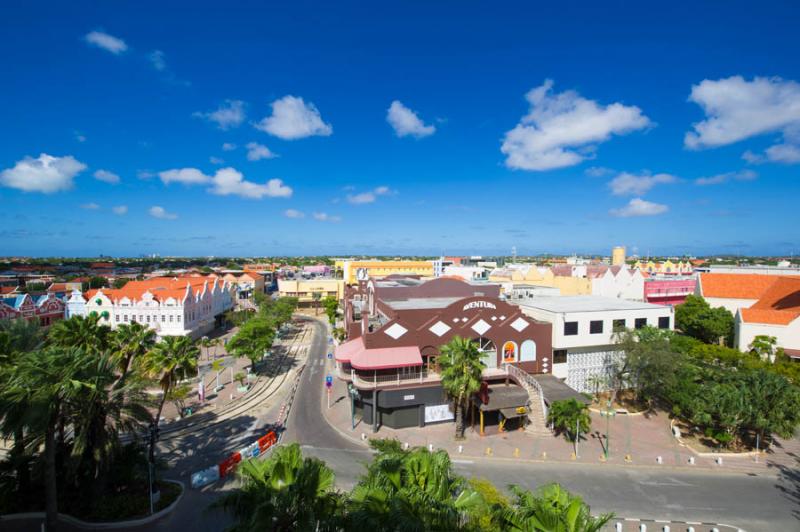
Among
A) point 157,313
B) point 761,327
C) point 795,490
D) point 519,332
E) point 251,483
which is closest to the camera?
point 251,483

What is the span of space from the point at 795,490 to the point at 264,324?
45.4 meters

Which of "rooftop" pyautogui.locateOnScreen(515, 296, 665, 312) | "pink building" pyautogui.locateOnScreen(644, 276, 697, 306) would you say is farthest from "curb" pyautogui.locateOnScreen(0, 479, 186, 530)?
"pink building" pyautogui.locateOnScreen(644, 276, 697, 306)

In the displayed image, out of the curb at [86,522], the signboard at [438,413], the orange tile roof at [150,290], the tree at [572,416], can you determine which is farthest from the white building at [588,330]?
the orange tile roof at [150,290]

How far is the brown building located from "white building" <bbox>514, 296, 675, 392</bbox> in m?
2.32

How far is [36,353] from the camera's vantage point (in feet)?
54.7

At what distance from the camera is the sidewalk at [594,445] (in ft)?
83.7

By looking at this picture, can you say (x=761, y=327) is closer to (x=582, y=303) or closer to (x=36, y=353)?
(x=582, y=303)

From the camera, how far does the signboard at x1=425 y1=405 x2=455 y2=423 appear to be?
99.4ft

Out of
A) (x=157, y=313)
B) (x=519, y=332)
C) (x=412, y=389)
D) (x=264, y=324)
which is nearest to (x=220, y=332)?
(x=157, y=313)

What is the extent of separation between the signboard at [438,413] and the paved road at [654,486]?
5.53 metres

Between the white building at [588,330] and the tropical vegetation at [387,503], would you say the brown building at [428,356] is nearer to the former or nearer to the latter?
the white building at [588,330]

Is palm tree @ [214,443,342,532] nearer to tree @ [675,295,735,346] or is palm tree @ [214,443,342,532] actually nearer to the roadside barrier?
the roadside barrier

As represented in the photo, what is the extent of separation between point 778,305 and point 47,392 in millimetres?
74656

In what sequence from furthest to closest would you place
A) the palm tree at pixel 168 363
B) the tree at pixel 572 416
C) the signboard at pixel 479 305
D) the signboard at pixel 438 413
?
1. the signboard at pixel 479 305
2. the signboard at pixel 438 413
3. the tree at pixel 572 416
4. the palm tree at pixel 168 363
